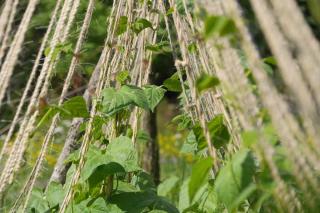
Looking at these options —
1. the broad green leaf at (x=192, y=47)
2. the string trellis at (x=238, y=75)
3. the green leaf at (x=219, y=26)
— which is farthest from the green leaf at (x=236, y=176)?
the broad green leaf at (x=192, y=47)

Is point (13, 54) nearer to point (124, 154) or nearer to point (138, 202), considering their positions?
point (124, 154)

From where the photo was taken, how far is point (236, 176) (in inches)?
49.5

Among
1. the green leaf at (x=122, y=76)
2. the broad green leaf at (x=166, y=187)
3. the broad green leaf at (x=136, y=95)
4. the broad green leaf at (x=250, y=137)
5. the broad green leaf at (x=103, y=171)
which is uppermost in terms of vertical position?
the broad green leaf at (x=166, y=187)

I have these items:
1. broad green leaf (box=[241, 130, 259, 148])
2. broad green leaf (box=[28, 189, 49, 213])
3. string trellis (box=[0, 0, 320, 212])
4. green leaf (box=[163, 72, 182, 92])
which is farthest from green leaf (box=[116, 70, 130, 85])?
broad green leaf (box=[241, 130, 259, 148])

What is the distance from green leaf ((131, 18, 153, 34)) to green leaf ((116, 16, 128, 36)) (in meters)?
0.02

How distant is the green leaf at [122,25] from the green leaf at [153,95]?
0.19 m

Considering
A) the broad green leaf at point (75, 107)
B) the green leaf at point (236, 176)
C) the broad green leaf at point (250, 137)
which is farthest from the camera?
the broad green leaf at point (75, 107)

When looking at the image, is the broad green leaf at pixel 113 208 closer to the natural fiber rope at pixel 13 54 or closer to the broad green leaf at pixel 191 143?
the broad green leaf at pixel 191 143

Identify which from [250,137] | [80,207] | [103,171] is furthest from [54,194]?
[250,137]

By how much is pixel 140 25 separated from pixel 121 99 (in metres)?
0.24

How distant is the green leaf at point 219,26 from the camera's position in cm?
102

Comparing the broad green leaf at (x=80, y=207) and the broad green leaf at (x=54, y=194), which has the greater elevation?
the broad green leaf at (x=54, y=194)

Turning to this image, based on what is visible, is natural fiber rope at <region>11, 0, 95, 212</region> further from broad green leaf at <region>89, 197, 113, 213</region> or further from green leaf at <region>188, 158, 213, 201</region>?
green leaf at <region>188, 158, 213, 201</region>

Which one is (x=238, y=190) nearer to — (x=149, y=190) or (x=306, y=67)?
(x=306, y=67)
